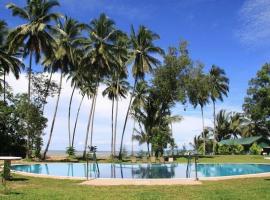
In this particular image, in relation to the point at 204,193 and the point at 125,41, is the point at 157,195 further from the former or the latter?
the point at 125,41

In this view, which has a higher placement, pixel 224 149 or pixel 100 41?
pixel 100 41

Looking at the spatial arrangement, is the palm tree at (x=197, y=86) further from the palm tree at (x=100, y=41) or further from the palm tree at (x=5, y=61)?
the palm tree at (x=5, y=61)

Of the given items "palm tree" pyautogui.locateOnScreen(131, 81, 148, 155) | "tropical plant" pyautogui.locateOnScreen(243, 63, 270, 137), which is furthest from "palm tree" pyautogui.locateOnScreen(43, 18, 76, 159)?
"tropical plant" pyautogui.locateOnScreen(243, 63, 270, 137)

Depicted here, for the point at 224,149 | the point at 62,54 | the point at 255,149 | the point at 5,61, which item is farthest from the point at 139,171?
the point at 224,149

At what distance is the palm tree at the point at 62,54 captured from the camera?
40.9m

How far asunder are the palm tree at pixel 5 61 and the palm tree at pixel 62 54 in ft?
12.7

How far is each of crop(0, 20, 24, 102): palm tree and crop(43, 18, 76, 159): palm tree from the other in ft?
12.7

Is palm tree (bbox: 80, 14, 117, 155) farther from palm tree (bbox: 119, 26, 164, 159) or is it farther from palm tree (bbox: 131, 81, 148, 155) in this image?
palm tree (bbox: 131, 81, 148, 155)

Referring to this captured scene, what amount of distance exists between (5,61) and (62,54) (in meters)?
6.75

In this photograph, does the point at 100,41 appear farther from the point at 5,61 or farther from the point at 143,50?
the point at 5,61

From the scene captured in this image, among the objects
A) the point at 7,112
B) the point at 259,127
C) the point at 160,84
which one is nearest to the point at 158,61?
the point at 160,84

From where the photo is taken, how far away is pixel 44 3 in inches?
1495

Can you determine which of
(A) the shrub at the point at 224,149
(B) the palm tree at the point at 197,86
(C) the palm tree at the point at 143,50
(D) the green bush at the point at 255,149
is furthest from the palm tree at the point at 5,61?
(D) the green bush at the point at 255,149

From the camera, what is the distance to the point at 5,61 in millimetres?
43219
